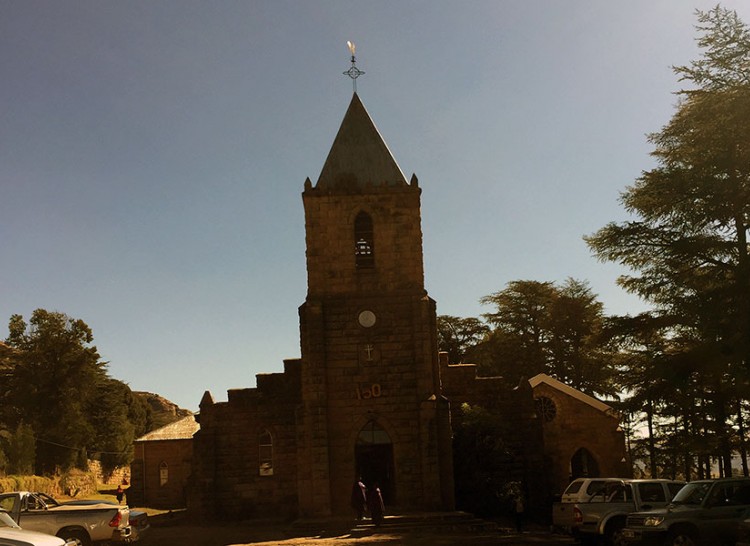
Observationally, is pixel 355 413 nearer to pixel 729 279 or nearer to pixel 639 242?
pixel 639 242

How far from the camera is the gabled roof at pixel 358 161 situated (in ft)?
88.3

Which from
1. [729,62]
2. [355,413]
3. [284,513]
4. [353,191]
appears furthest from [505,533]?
[729,62]

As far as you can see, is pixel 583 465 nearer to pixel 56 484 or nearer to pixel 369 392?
pixel 369 392

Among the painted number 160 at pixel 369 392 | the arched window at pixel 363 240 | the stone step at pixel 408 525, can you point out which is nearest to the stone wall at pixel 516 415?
the painted number 160 at pixel 369 392

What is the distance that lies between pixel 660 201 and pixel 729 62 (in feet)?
12.6

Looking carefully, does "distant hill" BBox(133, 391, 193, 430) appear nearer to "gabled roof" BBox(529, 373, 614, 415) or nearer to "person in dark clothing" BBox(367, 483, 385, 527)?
"gabled roof" BBox(529, 373, 614, 415)

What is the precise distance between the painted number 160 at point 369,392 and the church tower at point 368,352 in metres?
0.04

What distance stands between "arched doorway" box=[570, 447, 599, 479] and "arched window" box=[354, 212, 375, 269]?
14.2 metres

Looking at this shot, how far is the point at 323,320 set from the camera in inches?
1010

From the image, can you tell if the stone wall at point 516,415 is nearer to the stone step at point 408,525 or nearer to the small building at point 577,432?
the small building at point 577,432

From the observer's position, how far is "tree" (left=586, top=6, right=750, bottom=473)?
17109 mm

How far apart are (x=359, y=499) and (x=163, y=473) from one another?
24.5 meters

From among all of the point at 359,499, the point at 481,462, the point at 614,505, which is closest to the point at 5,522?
the point at 359,499

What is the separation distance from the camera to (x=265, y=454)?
90.3ft
